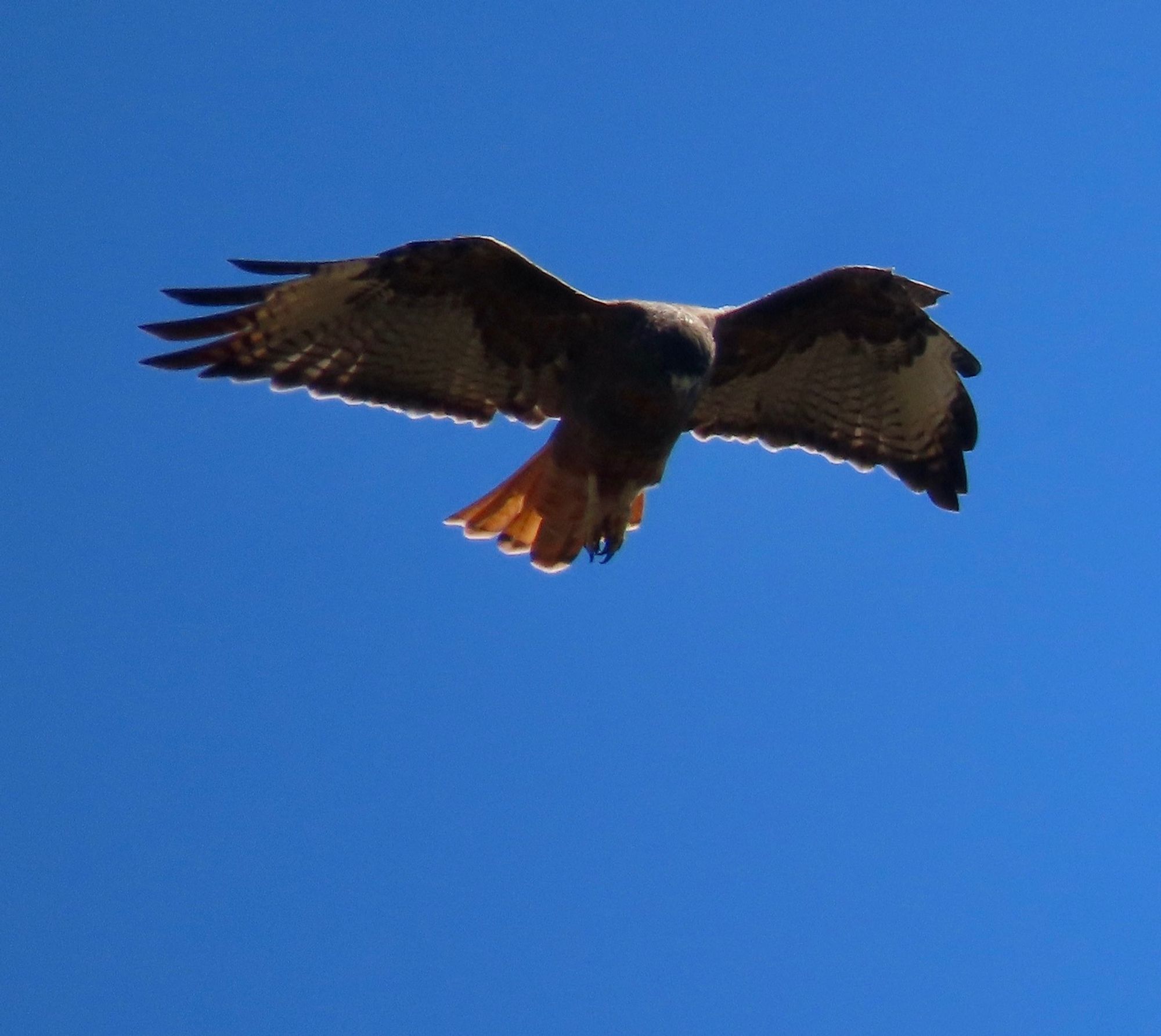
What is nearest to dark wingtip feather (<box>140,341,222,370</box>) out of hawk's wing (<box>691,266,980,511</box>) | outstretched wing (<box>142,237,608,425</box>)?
outstretched wing (<box>142,237,608,425</box>)

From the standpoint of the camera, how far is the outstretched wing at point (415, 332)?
7477 mm

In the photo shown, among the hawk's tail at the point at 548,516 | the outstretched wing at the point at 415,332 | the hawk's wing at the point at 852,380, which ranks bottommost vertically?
the hawk's tail at the point at 548,516

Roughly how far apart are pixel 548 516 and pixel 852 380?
1.71 metres

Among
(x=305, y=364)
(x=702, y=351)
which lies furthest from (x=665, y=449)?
(x=305, y=364)

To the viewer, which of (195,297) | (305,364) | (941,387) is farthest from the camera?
(941,387)

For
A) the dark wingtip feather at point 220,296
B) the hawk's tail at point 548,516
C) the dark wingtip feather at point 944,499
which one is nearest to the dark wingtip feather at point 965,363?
the dark wingtip feather at point 944,499

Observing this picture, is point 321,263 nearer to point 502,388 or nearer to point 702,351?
point 502,388

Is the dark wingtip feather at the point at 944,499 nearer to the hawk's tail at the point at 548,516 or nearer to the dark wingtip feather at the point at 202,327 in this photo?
the hawk's tail at the point at 548,516

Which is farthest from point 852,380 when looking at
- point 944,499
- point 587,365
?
point 587,365

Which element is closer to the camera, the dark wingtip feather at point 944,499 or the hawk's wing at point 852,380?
the hawk's wing at point 852,380

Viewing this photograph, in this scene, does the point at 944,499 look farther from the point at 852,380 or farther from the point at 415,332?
the point at 415,332

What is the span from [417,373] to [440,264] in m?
0.61

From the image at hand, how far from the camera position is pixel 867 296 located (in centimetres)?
803

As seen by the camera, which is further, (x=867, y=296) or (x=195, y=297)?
(x=867, y=296)
